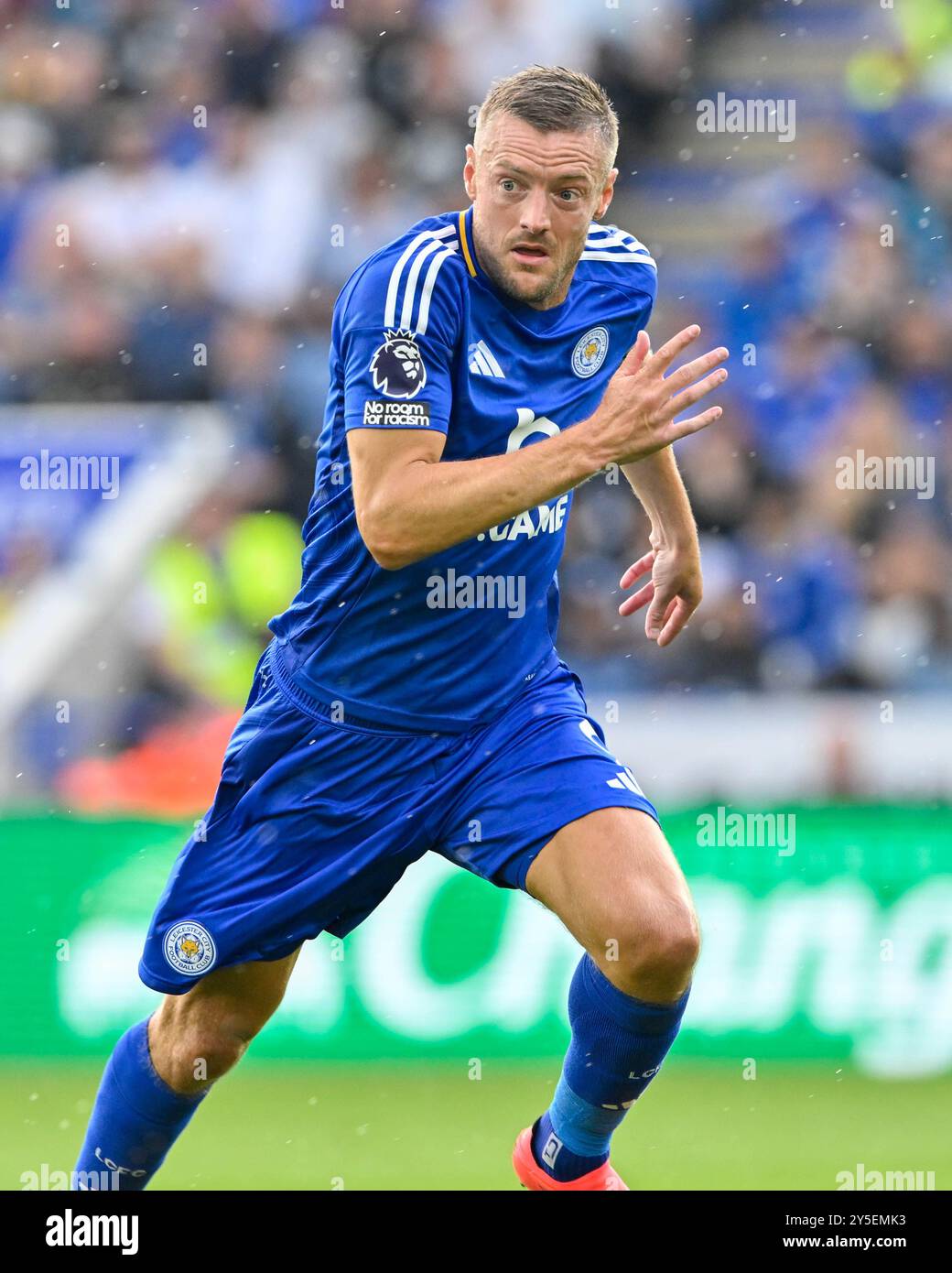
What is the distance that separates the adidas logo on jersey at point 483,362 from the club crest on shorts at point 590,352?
0.22 meters

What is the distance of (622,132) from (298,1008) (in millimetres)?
5184

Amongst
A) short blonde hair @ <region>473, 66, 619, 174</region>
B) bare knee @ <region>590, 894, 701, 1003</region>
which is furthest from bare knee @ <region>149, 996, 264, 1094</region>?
short blonde hair @ <region>473, 66, 619, 174</region>

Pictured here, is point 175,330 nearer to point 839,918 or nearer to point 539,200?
point 839,918

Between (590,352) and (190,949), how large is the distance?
143cm

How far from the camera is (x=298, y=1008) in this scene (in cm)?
609

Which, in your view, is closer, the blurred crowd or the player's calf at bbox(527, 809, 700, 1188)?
the player's calf at bbox(527, 809, 700, 1188)

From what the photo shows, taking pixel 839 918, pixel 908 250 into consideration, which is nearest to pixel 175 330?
pixel 908 250

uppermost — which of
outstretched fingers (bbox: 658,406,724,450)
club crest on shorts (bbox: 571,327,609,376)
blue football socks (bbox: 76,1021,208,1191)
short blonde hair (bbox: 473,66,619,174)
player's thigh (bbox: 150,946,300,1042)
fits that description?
short blonde hair (bbox: 473,66,619,174)

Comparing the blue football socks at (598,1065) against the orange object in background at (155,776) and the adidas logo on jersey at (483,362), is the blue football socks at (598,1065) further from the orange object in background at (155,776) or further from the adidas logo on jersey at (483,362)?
the orange object in background at (155,776)

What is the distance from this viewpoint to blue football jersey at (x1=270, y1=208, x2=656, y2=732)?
11.8 feet

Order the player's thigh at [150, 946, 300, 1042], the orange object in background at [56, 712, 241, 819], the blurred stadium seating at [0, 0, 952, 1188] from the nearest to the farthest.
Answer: the player's thigh at [150, 946, 300, 1042]
the blurred stadium seating at [0, 0, 952, 1188]
the orange object in background at [56, 712, 241, 819]

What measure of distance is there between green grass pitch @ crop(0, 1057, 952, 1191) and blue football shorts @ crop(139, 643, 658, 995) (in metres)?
1.45

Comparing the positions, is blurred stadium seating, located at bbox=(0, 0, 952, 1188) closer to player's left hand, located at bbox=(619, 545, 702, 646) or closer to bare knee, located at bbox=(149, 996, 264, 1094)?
player's left hand, located at bbox=(619, 545, 702, 646)

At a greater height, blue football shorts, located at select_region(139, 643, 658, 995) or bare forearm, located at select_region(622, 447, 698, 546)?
bare forearm, located at select_region(622, 447, 698, 546)
